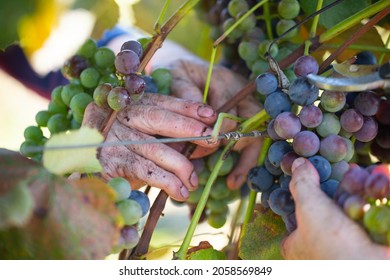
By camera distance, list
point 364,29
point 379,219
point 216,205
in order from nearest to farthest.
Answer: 1. point 379,219
2. point 364,29
3. point 216,205

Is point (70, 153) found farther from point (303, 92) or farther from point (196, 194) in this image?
point (196, 194)

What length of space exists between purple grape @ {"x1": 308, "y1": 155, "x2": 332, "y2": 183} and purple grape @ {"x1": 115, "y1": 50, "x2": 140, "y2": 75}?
27cm

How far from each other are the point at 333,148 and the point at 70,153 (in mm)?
320

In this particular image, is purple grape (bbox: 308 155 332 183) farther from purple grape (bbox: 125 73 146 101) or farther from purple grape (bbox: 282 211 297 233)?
purple grape (bbox: 125 73 146 101)

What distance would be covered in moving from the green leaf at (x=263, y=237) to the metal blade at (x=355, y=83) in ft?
0.72

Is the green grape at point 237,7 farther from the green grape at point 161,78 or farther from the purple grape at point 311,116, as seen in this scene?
the purple grape at point 311,116

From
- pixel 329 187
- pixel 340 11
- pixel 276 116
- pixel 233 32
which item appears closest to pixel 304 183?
pixel 329 187

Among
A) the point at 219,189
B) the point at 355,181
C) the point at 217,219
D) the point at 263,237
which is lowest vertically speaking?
the point at 217,219

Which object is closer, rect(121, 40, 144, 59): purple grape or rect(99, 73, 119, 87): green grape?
rect(121, 40, 144, 59): purple grape

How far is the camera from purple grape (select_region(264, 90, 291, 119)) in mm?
731

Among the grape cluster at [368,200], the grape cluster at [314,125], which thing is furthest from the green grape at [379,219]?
the grape cluster at [314,125]

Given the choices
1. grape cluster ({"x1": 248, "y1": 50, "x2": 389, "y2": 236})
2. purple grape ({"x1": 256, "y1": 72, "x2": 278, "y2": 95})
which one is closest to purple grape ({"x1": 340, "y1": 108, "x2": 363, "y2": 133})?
grape cluster ({"x1": 248, "y1": 50, "x2": 389, "y2": 236})

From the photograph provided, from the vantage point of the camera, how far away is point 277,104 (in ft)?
2.40

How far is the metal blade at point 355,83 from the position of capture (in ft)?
2.00
